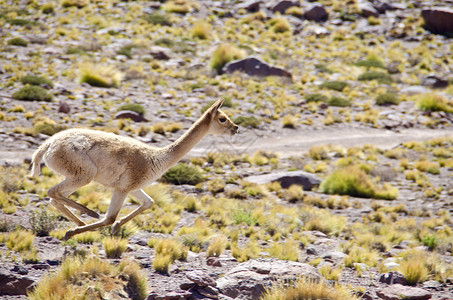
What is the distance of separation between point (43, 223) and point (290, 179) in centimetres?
791

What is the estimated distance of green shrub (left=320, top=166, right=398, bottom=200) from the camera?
13594mm

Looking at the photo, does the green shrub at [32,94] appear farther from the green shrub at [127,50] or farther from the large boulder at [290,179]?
the large boulder at [290,179]

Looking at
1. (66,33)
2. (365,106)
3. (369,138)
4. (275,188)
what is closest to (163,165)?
(275,188)

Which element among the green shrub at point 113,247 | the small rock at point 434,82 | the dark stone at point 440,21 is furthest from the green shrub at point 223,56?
the green shrub at point 113,247

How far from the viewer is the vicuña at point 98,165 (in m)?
5.97

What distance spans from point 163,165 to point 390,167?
1146 centimetres

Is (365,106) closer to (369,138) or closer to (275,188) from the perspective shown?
(369,138)

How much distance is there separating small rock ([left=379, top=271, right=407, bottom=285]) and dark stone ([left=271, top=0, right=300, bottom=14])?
3266cm

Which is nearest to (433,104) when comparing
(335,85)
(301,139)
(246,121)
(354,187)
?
(335,85)

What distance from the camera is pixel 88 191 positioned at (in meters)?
10.4

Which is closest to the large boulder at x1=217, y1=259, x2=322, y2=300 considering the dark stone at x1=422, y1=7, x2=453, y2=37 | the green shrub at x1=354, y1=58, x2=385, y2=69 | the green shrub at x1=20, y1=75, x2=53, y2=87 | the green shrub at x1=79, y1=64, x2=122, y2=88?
the green shrub at x1=20, y1=75, x2=53, y2=87

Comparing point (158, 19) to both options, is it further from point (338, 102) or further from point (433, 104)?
point (433, 104)

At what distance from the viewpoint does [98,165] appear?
6121 millimetres

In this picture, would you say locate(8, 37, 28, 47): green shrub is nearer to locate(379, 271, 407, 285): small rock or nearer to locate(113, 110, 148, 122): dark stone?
locate(113, 110, 148, 122): dark stone
